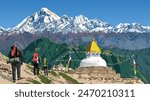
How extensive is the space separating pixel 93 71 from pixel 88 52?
44.4 feet

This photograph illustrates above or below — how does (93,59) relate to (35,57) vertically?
above

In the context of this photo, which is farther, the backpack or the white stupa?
the white stupa

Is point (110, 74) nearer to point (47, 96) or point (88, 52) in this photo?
point (88, 52)

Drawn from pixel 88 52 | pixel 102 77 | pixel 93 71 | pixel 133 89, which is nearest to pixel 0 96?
pixel 133 89

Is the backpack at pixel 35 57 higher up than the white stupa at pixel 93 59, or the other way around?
the white stupa at pixel 93 59

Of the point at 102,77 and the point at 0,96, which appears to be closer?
the point at 0,96

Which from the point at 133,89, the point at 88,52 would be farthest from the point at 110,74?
the point at 133,89

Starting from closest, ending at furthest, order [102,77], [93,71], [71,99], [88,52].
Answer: [71,99]
[102,77]
[93,71]
[88,52]

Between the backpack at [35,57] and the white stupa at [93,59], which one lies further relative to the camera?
the white stupa at [93,59]

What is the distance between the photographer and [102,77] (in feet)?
397

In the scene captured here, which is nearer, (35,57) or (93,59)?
(35,57)

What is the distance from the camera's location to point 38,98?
13492mm

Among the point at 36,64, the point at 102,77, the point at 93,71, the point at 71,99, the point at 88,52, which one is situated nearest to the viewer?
the point at 71,99

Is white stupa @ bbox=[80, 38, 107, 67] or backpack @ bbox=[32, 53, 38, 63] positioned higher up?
white stupa @ bbox=[80, 38, 107, 67]
